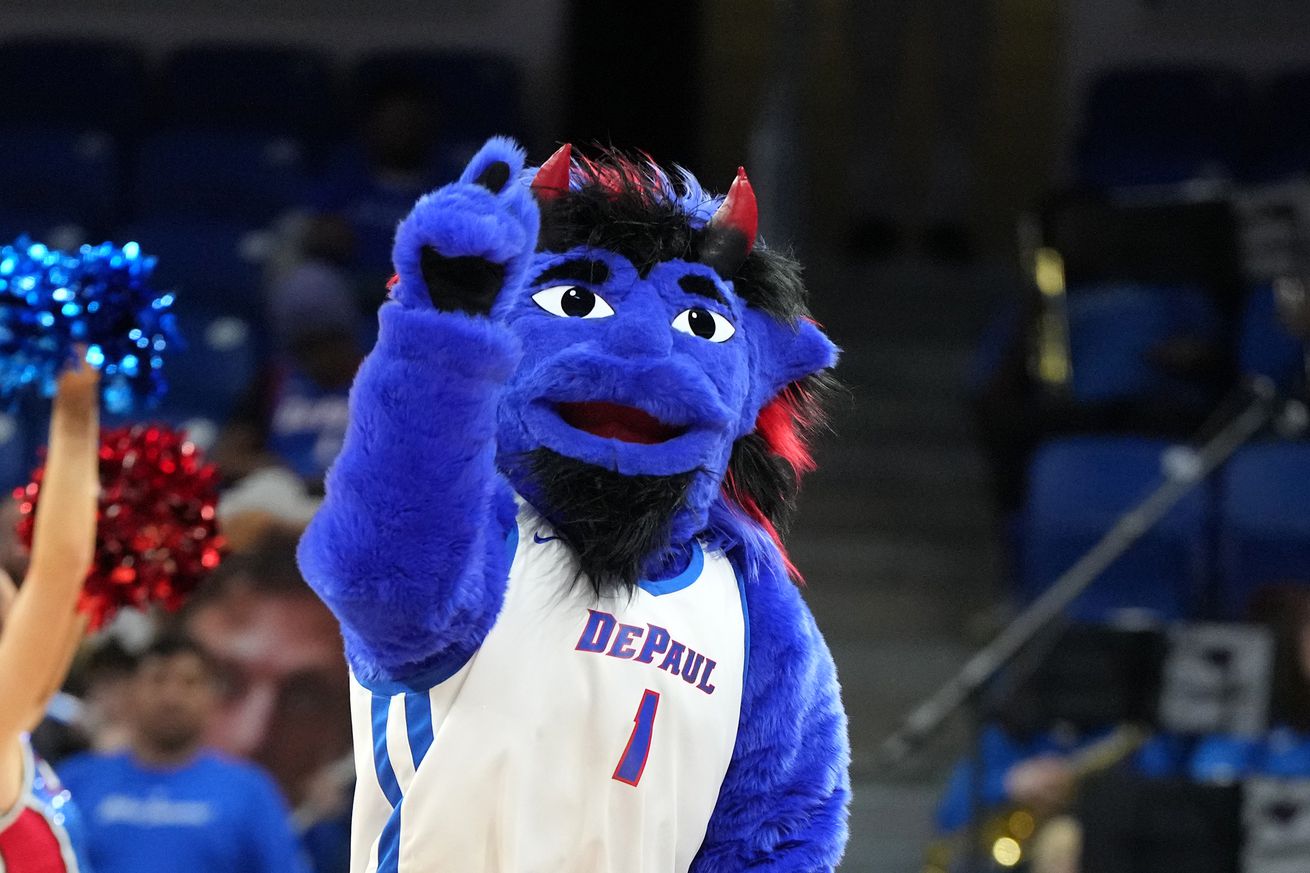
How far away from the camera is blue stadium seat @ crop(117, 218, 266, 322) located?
5.69m

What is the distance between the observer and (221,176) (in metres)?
6.14

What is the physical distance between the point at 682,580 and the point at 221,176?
4.57m

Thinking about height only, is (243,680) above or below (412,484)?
below

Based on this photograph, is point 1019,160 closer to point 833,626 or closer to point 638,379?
point 833,626

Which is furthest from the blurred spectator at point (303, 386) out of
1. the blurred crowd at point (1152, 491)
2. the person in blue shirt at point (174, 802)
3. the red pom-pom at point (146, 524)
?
the red pom-pom at point (146, 524)

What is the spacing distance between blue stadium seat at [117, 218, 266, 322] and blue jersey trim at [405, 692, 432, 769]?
13.1ft

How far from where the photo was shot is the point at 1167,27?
7.10 metres

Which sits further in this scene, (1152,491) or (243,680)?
(1152,491)

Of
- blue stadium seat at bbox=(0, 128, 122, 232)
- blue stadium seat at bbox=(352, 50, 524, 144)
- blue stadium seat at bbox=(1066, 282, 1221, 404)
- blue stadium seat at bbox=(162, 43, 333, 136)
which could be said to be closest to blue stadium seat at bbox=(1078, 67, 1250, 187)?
blue stadium seat at bbox=(1066, 282, 1221, 404)

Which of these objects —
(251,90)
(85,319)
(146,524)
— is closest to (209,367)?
(251,90)

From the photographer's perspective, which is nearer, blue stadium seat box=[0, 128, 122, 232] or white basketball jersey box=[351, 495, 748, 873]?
white basketball jersey box=[351, 495, 748, 873]

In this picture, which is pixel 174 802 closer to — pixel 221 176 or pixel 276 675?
pixel 276 675

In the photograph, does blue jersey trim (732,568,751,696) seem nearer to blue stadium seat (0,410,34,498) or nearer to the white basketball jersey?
the white basketball jersey


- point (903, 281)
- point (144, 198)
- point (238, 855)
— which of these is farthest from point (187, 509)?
point (903, 281)
